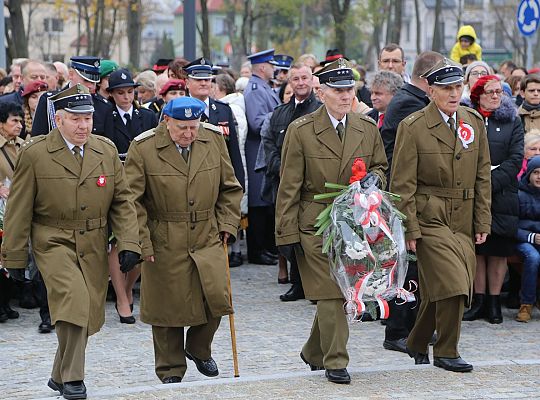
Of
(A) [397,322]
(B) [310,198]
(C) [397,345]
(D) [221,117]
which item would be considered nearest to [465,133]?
(B) [310,198]

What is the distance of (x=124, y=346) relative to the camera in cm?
991

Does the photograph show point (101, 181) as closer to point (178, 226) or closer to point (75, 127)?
point (75, 127)

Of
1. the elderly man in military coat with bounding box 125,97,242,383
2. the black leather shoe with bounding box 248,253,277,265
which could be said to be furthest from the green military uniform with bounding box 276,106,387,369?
the black leather shoe with bounding box 248,253,277,265

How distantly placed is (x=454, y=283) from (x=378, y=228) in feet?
2.47

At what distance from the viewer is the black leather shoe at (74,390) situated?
7645 mm

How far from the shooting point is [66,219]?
7.98 meters

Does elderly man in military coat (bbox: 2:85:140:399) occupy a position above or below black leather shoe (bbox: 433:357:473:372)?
above

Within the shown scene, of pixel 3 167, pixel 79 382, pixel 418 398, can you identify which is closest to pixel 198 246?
pixel 79 382

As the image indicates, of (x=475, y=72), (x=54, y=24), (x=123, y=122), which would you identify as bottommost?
(x=123, y=122)

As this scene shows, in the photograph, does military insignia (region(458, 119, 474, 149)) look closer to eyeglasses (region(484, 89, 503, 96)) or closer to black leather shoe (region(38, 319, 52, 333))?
eyeglasses (region(484, 89, 503, 96))

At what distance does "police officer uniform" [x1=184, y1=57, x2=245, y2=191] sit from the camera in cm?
1097

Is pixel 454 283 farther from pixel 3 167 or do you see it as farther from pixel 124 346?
pixel 3 167

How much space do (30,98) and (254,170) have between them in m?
2.92

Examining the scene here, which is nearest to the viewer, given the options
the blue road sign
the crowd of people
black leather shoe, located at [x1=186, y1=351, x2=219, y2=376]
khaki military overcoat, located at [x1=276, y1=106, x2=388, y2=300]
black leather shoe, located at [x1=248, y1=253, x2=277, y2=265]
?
the crowd of people
